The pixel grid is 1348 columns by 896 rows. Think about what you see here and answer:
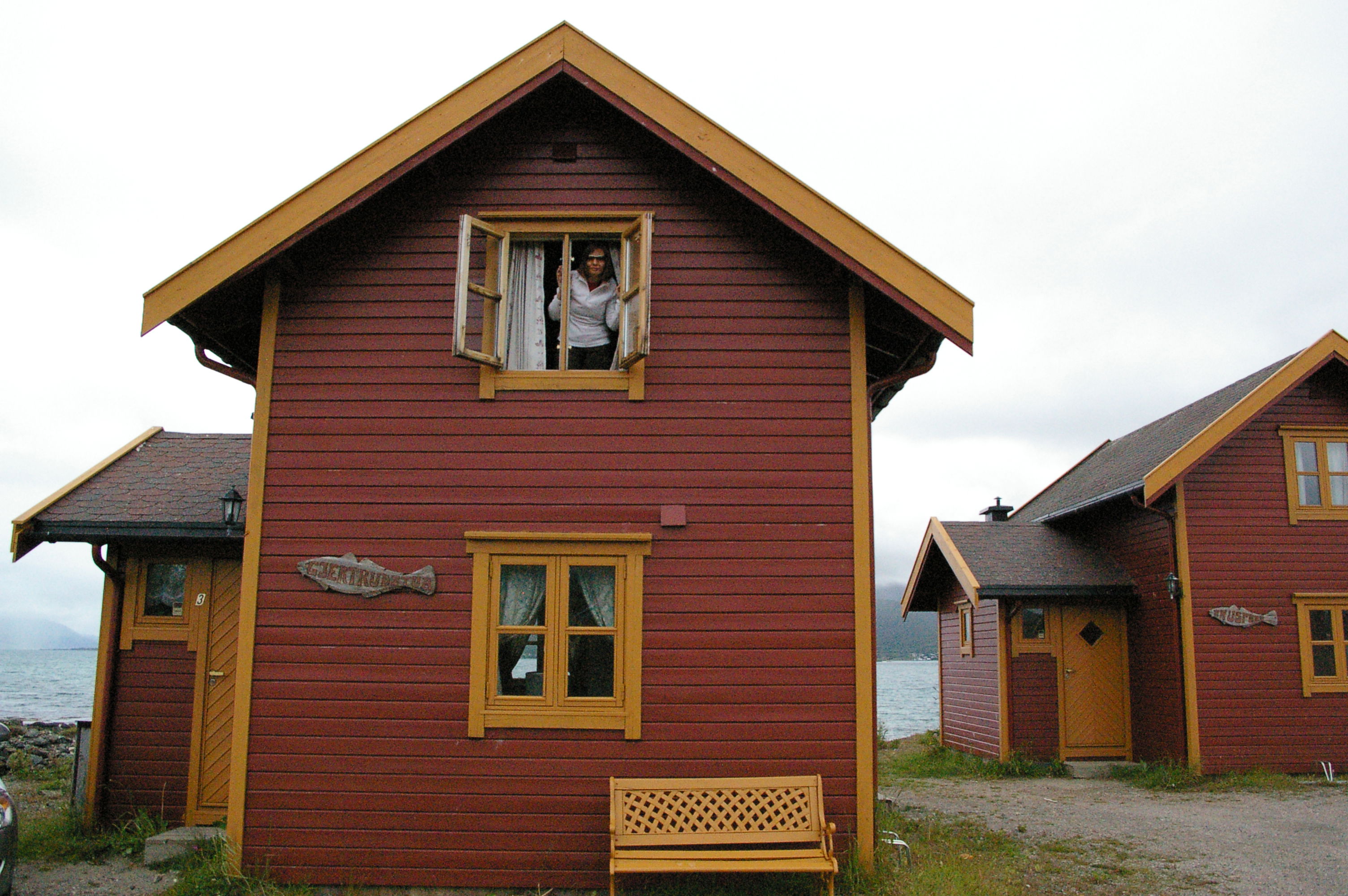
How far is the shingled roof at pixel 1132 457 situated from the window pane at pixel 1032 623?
6.09ft

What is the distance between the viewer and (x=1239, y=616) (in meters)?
13.7

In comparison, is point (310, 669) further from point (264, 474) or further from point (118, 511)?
point (118, 511)

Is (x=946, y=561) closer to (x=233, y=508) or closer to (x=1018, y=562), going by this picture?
(x=1018, y=562)

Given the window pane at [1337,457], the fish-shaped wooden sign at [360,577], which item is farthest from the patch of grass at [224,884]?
the window pane at [1337,457]

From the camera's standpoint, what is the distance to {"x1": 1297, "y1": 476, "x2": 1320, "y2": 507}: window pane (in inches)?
553

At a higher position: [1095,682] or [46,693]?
[1095,682]

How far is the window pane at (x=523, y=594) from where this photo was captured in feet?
26.1

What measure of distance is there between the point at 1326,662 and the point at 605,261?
38.4ft

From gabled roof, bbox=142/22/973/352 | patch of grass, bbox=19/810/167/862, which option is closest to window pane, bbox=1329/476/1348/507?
gabled roof, bbox=142/22/973/352

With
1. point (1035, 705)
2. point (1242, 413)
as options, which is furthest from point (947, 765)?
point (1242, 413)

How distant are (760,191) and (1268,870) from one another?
23.1ft

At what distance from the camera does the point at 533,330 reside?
Result: 8.47 meters

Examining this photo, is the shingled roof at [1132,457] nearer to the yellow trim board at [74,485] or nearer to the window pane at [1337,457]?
the window pane at [1337,457]

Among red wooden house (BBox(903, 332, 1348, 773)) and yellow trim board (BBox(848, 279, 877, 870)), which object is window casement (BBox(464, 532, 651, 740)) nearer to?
yellow trim board (BBox(848, 279, 877, 870))
